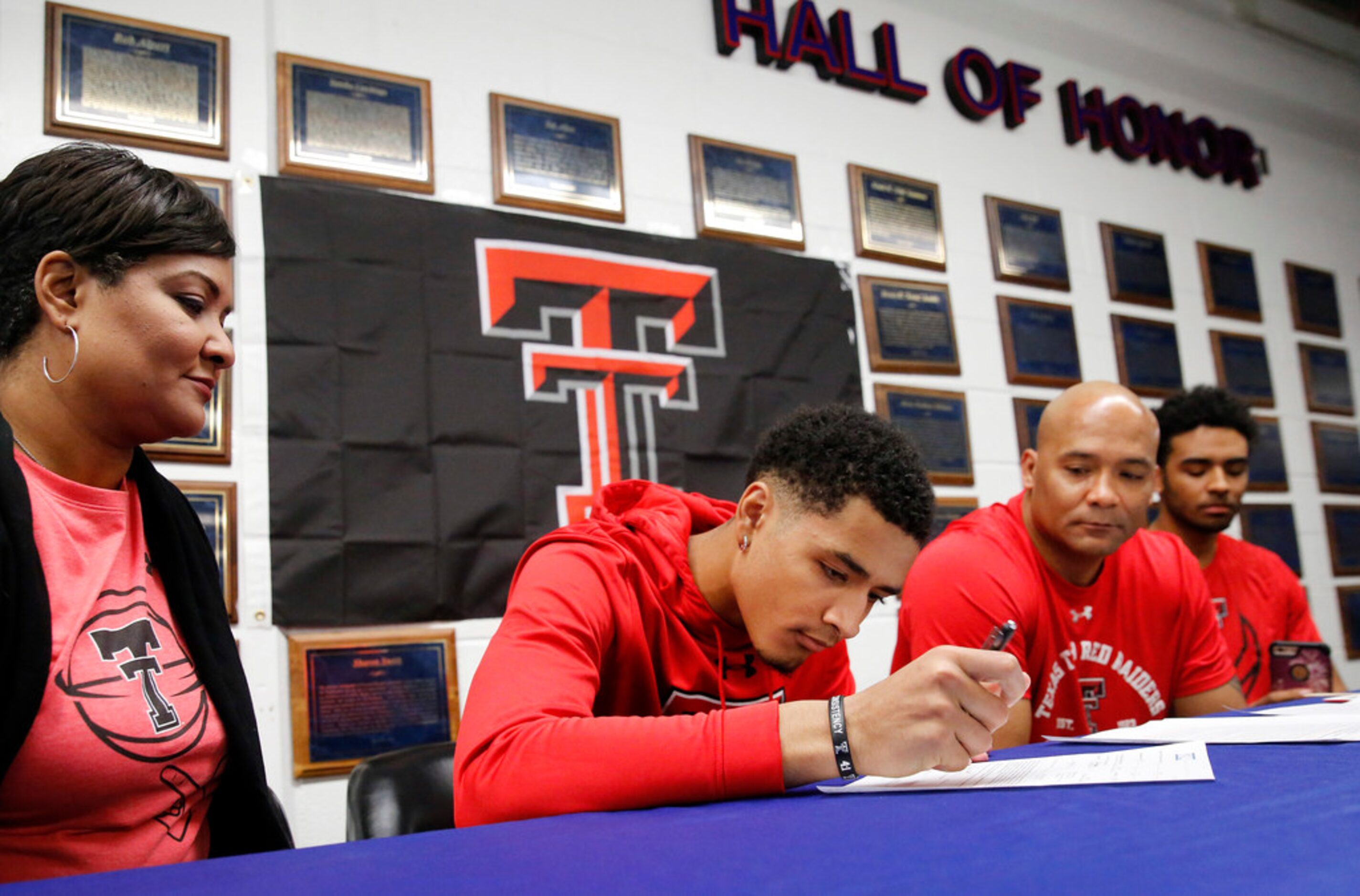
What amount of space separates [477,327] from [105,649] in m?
1.46

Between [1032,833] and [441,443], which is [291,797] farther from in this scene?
[1032,833]

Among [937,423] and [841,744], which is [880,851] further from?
[937,423]

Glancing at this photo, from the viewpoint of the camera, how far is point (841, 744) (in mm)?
943

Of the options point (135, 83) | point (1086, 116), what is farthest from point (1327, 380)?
point (135, 83)

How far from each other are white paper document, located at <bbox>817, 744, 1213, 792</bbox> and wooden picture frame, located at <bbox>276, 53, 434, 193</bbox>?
6.34 feet

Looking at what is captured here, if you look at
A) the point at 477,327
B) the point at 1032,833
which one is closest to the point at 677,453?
the point at 477,327

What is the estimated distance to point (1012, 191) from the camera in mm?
3580

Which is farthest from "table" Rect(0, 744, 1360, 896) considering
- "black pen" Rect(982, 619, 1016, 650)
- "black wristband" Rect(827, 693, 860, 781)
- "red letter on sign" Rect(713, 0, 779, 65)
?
"red letter on sign" Rect(713, 0, 779, 65)

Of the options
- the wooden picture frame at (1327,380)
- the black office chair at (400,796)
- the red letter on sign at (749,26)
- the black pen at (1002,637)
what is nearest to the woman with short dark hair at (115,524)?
the black office chair at (400,796)

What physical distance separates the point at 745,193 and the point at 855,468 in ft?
6.18

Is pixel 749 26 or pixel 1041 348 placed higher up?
pixel 749 26

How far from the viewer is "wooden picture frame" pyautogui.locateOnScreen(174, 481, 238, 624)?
2084mm

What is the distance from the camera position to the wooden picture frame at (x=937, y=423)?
3.09 meters

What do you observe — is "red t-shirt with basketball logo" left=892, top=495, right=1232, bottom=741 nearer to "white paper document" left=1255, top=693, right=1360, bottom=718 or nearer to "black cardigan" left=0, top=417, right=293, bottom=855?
"white paper document" left=1255, top=693, right=1360, bottom=718
